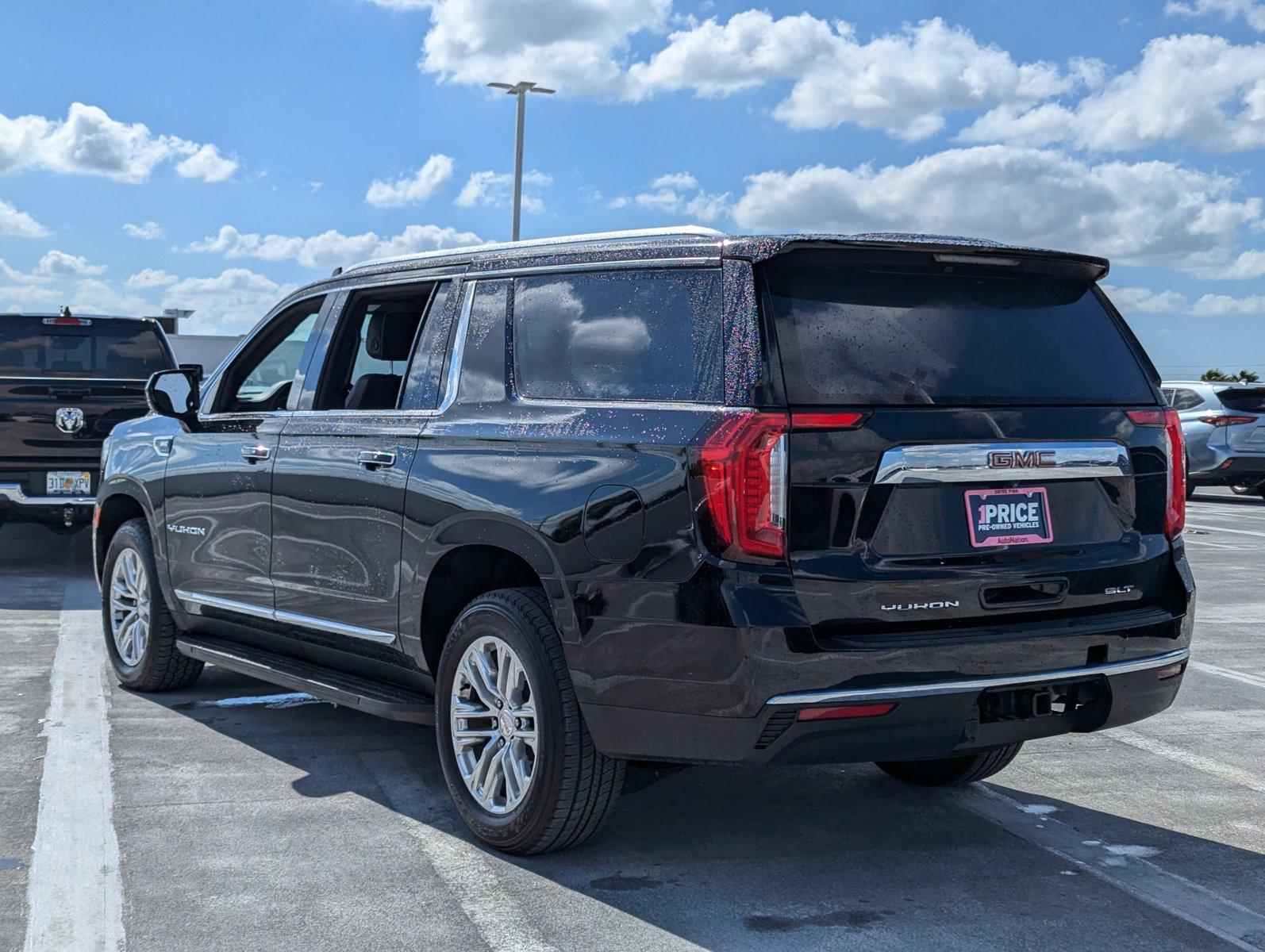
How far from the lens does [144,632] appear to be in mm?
6844

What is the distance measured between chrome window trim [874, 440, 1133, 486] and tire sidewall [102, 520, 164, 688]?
3.98 m

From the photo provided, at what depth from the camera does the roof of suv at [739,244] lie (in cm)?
407

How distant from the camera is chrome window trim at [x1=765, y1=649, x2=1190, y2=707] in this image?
12.6ft

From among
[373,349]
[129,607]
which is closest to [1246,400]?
[129,607]

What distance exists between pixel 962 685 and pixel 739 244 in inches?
53.2

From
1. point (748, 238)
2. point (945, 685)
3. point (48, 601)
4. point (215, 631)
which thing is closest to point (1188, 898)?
point (945, 685)

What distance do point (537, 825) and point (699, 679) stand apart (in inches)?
32.0

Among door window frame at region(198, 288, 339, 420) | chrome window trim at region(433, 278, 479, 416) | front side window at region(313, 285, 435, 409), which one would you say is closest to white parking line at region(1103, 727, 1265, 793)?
chrome window trim at region(433, 278, 479, 416)

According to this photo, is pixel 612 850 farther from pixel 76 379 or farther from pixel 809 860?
pixel 76 379

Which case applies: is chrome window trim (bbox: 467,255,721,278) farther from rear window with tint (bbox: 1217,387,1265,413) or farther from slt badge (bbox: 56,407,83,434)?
rear window with tint (bbox: 1217,387,1265,413)

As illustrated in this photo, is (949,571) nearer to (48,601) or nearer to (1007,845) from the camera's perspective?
(1007,845)

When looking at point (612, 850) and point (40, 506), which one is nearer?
point (612, 850)

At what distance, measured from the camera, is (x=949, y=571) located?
402 cm

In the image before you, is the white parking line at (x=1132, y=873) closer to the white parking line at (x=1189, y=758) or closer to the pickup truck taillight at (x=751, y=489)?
the white parking line at (x=1189, y=758)
